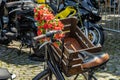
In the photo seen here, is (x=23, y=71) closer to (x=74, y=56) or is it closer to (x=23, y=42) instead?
(x=23, y=42)

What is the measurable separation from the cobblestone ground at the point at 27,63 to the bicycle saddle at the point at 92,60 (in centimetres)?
288

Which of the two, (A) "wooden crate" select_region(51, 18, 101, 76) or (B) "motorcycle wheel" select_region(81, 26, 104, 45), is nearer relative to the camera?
(A) "wooden crate" select_region(51, 18, 101, 76)

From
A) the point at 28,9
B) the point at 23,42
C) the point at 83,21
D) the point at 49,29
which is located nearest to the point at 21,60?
the point at 23,42

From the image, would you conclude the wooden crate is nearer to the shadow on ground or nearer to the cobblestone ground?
the cobblestone ground

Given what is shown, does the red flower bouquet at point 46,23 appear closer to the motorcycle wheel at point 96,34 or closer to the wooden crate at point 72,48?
the wooden crate at point 72,48

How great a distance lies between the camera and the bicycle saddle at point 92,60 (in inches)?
148

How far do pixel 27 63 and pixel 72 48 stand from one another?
11.6 ft

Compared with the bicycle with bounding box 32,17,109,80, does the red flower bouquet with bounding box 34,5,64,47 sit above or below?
above

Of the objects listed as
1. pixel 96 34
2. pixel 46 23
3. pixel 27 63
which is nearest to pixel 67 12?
pixel 96 34

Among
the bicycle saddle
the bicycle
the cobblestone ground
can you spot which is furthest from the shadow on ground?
the bicycle saddle

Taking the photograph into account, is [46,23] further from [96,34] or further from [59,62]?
[96,34]

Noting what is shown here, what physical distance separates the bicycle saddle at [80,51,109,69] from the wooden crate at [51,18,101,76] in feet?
0.24

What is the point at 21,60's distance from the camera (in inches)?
318

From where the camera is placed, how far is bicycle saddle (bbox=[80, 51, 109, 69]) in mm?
3764
